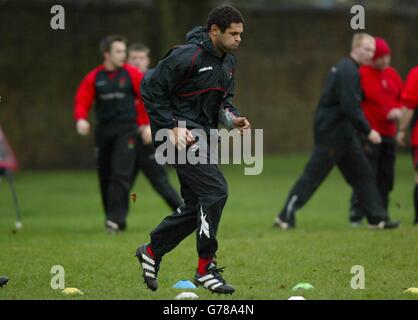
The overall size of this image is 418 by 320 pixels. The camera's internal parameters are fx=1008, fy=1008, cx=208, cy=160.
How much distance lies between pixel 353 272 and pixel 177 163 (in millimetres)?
A: 2064

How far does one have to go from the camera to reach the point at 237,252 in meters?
10.8

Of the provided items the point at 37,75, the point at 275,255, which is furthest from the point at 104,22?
the point at 275,255

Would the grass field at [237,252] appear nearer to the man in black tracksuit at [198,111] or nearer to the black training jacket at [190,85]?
the man in black tracksuit at [198,111]

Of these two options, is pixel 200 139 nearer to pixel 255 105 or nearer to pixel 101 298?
pixel 101 298

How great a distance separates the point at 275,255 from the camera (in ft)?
34.3

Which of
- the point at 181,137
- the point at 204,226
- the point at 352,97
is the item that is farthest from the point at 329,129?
the point at 181,137

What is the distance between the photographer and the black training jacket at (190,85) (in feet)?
26.3

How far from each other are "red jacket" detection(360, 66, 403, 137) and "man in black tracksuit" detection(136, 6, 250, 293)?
17.9 ft

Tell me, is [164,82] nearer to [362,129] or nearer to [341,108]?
[362,129]

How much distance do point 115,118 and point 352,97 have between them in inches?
123

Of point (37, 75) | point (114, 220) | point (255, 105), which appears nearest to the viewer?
point (114, 220)

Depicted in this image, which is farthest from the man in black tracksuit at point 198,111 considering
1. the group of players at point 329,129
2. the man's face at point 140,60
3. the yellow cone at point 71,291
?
the man's face at point 140,60

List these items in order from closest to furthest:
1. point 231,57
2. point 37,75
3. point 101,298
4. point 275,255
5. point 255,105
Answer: point 101,298 < point 231,57 < point 275,255 < point 37,75 < point 255,105

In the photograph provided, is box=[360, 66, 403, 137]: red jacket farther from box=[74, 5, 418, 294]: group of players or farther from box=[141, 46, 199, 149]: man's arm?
box=[141, 46, 199, 149]: man's arm
